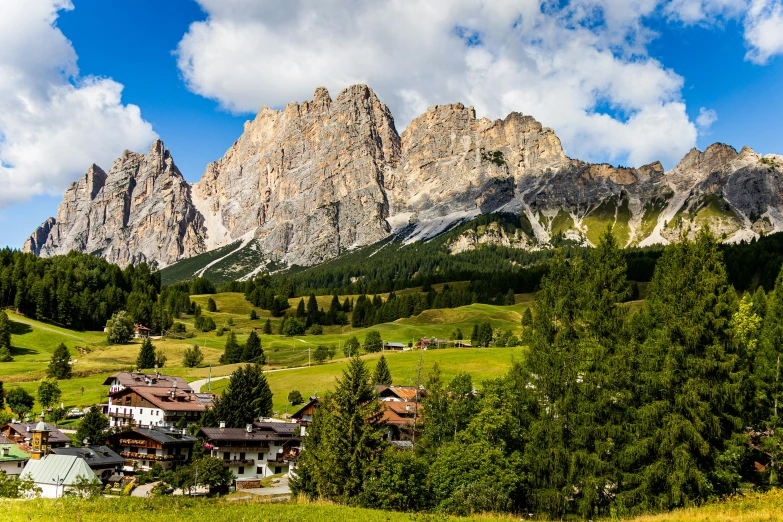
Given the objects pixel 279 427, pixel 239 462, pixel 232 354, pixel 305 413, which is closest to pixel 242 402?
pixel 305 413

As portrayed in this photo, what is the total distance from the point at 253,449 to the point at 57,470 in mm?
22697

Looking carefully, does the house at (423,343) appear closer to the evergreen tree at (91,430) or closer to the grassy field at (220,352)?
the grassy field at (220,352)

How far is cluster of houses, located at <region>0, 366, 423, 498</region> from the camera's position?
53750 millimetres

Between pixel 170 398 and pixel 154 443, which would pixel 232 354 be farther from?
pixel 154 443

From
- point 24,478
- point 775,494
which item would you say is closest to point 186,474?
point 24,478

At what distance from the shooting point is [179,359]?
13462 centimetres

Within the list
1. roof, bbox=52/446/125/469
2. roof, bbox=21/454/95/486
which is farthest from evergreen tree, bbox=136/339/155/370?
roof, bbox=21/454/95/486

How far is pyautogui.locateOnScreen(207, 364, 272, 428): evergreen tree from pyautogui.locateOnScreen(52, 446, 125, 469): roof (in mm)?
14175

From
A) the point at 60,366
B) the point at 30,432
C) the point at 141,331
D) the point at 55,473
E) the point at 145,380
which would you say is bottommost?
the point at 55,473

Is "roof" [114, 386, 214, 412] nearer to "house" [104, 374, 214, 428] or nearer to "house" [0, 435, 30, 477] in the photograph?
"house" [104, 374, 214, 428]

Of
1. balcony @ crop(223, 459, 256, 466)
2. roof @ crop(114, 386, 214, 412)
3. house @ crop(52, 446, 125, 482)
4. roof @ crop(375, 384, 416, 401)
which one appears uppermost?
roof @ crop(375, 384, 416, 401)

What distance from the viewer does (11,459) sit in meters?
58.4

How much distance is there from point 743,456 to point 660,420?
501 centimetres

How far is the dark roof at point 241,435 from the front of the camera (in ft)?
223
